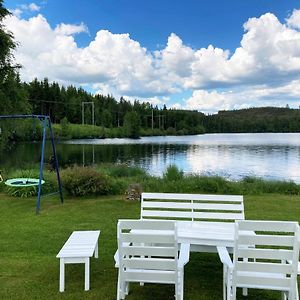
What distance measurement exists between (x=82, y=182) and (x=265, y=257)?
8660 mm

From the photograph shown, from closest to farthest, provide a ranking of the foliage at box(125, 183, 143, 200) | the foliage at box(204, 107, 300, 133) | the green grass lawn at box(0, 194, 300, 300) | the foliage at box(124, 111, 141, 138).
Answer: the green grass lawn at box(0, 194, 300, 300), the foliage at box(125, 183, 143, 200), the foliage at box(124, 111, 141, 138), the foliage at box(204, 107, 300, 133)

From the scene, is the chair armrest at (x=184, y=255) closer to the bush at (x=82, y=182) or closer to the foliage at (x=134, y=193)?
the foliage at (x=134, y=193)

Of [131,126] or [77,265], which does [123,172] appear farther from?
[131,126]

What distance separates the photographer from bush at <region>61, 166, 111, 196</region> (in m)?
11.5

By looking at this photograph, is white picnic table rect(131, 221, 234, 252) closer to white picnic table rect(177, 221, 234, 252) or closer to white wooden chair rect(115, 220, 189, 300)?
white picnic table rect(177, 221, 234, 252)

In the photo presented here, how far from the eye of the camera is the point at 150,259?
390 centimetres

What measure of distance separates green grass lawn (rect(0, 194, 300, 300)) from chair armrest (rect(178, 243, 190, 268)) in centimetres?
60

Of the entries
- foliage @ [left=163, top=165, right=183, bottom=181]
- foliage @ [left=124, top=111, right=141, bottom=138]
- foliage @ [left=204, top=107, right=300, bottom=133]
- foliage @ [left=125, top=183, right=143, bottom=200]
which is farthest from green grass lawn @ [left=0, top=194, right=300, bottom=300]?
foliage @ [left=204, top=107, right=300, bottom=133]

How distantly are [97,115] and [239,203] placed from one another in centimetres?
10970

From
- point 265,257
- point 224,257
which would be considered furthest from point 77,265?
point 265,257

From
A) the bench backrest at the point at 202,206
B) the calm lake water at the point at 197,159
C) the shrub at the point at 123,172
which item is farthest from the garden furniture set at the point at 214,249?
the calm lake water at the point at 197,159

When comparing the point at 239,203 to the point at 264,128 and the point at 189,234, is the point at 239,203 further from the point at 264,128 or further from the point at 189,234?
the point at 264,128

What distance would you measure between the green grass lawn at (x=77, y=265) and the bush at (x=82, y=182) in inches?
34.2

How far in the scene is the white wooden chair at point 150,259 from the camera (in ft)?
12.5
